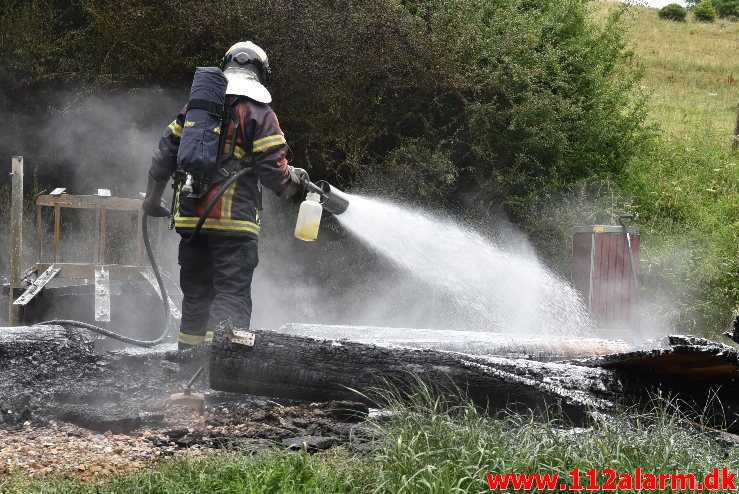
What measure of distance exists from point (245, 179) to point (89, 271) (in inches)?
110

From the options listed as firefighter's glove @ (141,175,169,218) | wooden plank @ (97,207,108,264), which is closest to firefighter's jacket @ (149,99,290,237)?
firefighter's glove @ (141,175,169,218)

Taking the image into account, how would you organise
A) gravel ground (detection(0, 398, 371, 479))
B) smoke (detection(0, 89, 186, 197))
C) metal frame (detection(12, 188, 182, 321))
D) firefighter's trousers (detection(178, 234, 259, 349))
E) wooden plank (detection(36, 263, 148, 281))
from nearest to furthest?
gravel ground (detection(0, 398, 371, 479)), firefighter's trousers (detection(178, 234, 259, 349)), metal frame (detection(12, 188, 182, 321)), wooden plank (detection(36, 263, 148, 281)), smoke (detection(0, 89, 186, 197))

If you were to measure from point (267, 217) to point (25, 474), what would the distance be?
5.90m

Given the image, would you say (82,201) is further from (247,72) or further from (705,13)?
(705,13)

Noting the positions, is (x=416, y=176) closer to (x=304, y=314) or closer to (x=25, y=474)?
(x=304, y=314)

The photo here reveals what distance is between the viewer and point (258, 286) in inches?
353

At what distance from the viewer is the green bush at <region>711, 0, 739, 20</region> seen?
36.8 meters

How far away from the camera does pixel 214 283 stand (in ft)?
16.7

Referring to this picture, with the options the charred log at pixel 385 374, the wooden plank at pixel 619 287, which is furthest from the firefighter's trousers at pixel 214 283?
the wooden plank at pixel 619 287

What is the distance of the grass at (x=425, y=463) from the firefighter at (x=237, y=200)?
5.97 ft

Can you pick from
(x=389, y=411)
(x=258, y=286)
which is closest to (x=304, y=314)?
(x=258, y=286)

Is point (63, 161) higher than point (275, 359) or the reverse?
higher

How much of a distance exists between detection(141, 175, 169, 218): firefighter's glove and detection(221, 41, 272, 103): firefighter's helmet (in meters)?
0.76

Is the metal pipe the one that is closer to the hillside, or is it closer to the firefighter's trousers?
the firefighter's trousers
